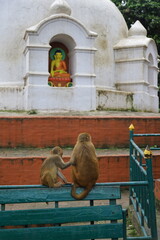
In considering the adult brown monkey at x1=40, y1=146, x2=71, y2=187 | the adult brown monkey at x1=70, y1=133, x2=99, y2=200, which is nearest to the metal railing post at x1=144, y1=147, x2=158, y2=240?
the adult brown monkey at x1=70, y1=133, x2=99, y2=200

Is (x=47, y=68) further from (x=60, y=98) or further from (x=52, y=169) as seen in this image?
(x=52, y=169)

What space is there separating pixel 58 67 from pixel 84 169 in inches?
289

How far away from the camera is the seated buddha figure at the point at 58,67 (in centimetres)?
1022

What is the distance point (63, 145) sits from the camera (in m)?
7.49

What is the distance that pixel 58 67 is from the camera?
33.8 ft

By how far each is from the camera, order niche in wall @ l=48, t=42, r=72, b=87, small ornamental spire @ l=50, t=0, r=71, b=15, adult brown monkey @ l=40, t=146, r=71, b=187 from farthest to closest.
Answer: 1. niche in wall @ l=48, t=42, r=72, b=87
2. small ornamental spire @ l=50, t=0, r=71, b=15
3. adult brown monkey @ l=40, t=146, r=71, b=187

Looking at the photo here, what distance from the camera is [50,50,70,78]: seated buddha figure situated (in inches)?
402

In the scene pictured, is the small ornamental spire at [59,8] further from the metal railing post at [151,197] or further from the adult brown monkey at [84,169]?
the metal railing post at [151,197]

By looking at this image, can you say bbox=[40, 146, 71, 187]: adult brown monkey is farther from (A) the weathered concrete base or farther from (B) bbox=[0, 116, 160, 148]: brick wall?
(A) the weathered concrete base

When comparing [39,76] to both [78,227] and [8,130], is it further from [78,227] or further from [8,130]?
[78,227]

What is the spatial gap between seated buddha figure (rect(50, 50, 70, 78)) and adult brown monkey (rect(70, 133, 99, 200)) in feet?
22.7

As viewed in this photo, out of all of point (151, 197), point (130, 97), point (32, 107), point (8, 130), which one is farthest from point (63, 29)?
point (151, 197)

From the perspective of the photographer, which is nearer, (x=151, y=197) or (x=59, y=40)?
(x=151, y=197)

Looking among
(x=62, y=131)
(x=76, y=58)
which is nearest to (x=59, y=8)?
(x=76, y=58)
